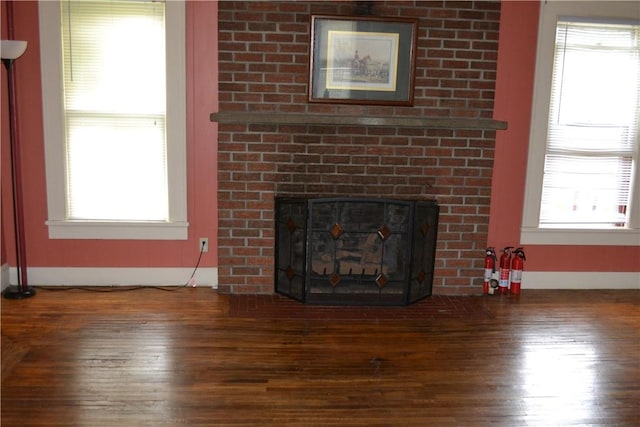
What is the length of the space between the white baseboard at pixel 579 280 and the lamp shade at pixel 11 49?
3.60m

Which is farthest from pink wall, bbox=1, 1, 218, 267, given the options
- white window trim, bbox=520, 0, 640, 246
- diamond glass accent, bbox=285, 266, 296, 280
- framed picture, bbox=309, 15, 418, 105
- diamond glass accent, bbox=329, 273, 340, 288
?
white window trim, bbox=520, 0, 640, 246

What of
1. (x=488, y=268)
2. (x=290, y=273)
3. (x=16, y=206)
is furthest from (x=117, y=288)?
(x=488, y=268)

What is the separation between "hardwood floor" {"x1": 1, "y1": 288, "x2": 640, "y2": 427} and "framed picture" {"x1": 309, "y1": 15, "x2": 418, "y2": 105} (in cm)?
139

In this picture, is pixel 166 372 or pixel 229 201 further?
pixel 229 201

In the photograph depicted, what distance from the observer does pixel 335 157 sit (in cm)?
379

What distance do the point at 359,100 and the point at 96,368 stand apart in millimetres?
2217

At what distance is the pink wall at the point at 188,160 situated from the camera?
3.66 metres

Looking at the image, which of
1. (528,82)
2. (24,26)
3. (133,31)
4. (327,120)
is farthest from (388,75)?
(24,26)

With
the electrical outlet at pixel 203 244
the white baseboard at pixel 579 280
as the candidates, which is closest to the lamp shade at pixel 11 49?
the electrical outlet at pixel 203 244

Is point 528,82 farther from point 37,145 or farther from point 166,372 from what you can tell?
point 37,145

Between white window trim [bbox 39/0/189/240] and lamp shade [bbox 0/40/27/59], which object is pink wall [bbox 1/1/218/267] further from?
lamp shade [bbox 0/40/27/59]

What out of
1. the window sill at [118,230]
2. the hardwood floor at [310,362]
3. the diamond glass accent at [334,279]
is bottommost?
the hardwood floor at [310,362]

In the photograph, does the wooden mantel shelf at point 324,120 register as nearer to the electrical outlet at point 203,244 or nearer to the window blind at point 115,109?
the window blind at point 115,109

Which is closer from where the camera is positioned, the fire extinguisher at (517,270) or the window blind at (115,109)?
the window blind at (115,109)
